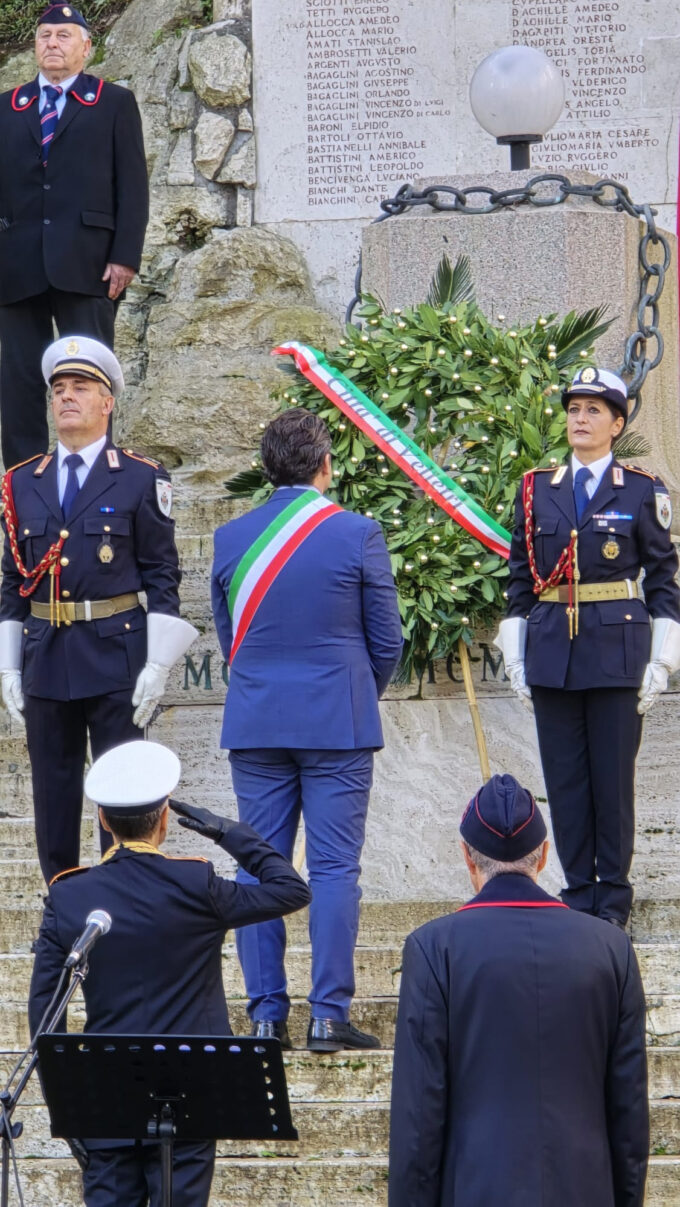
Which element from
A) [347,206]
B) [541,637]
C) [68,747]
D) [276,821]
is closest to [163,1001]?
[276,821]

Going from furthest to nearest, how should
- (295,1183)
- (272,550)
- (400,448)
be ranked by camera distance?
(400,448), (272,550), (295,1183)

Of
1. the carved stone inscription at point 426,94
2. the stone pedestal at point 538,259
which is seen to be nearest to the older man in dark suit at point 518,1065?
the stone pedestal at point 538,259

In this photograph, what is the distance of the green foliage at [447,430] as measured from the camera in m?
7.10

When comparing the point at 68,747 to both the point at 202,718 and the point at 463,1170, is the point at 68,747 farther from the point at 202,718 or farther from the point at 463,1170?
the point at 463,1170

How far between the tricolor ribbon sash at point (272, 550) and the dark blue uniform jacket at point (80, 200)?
262 centimetres

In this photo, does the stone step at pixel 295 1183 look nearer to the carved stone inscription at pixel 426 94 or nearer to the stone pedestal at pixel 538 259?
the stone pedestal at pixel 538 259

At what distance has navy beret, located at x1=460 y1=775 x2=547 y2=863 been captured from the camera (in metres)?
3.81

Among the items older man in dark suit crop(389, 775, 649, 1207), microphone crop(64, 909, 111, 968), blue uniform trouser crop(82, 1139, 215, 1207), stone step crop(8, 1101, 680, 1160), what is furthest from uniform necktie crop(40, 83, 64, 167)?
older man in dark suit crop(389, 775, 649, 1207)

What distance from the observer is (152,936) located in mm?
4188

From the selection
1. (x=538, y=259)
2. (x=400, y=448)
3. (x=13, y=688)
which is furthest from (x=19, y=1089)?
(x=538, y=259)

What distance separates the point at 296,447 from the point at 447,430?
1781mm

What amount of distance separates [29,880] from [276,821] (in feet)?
5.16

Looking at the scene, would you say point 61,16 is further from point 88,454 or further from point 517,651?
point 517,651

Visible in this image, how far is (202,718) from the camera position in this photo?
7730 mm
